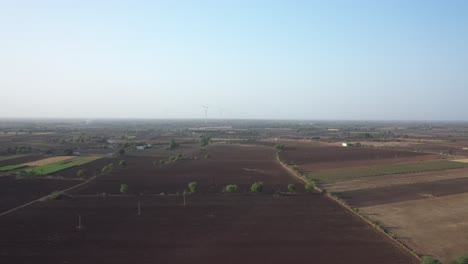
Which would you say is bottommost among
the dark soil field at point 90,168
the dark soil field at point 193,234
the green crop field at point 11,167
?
the dark soil field at point 193,234

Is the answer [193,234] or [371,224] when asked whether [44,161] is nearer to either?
[193,234]

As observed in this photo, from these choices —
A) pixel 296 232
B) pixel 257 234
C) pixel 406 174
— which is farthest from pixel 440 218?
pixel 406 174

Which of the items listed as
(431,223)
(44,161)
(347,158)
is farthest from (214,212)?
(44,161)

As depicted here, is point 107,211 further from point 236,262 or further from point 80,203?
point 236,262

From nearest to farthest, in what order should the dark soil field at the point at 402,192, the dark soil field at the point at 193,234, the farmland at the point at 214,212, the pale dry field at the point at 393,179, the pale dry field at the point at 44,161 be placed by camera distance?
the dark soil field at the point at 193,234 < the farmland at the point at 214,212 < the dark soil field at the point at 402,192 < the pale dry field at the point at 393,179 < the pale dry field at the point at 44,161

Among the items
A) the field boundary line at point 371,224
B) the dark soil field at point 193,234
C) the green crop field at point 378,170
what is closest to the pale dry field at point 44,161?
the dark soil field at point 193,234

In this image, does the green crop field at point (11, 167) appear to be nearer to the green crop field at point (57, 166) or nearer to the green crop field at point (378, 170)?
the green crop field at point (57, 166)

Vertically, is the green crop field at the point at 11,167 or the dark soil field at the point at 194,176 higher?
the green crop field at the point at 11,167

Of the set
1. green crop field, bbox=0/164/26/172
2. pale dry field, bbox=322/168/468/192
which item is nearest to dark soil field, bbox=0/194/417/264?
pale dry field, bbox=322/168/468/192
